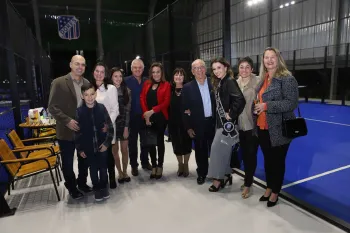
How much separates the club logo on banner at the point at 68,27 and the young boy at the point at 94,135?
13.0 m

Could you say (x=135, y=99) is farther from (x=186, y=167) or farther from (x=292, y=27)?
(x=292, y=27)

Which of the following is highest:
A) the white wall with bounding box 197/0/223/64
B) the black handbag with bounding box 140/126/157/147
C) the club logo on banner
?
the club logo on banner

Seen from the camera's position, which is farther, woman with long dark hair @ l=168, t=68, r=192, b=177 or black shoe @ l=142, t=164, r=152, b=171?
black shoe @ l=142, t=164, r=152, b=171

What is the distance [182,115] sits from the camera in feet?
10.4

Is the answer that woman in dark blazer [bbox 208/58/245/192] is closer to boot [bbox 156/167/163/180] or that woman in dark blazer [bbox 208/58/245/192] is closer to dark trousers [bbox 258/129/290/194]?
dark trousers [bbox 258/129/290/194]

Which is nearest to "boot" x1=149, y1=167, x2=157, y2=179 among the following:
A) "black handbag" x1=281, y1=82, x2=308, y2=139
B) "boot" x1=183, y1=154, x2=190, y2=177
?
"boot" x1=183, y1=154, x2=190, y2=177

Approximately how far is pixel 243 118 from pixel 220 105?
0.88ft

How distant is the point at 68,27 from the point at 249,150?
557 inches

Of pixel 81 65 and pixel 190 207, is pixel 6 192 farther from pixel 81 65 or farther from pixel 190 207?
pixel 190 207

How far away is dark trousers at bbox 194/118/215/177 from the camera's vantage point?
10.0 feet

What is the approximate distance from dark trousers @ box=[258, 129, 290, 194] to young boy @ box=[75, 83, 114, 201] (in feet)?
5.04

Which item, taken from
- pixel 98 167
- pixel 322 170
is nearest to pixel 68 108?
pixel 98 167

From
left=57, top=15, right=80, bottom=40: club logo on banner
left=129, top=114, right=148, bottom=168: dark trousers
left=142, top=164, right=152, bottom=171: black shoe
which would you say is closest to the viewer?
left=129, top=114, right=148, bottom=168: dark trousers

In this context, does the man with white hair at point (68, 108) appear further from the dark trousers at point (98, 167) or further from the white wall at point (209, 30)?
the white wall at point (209, 30)
